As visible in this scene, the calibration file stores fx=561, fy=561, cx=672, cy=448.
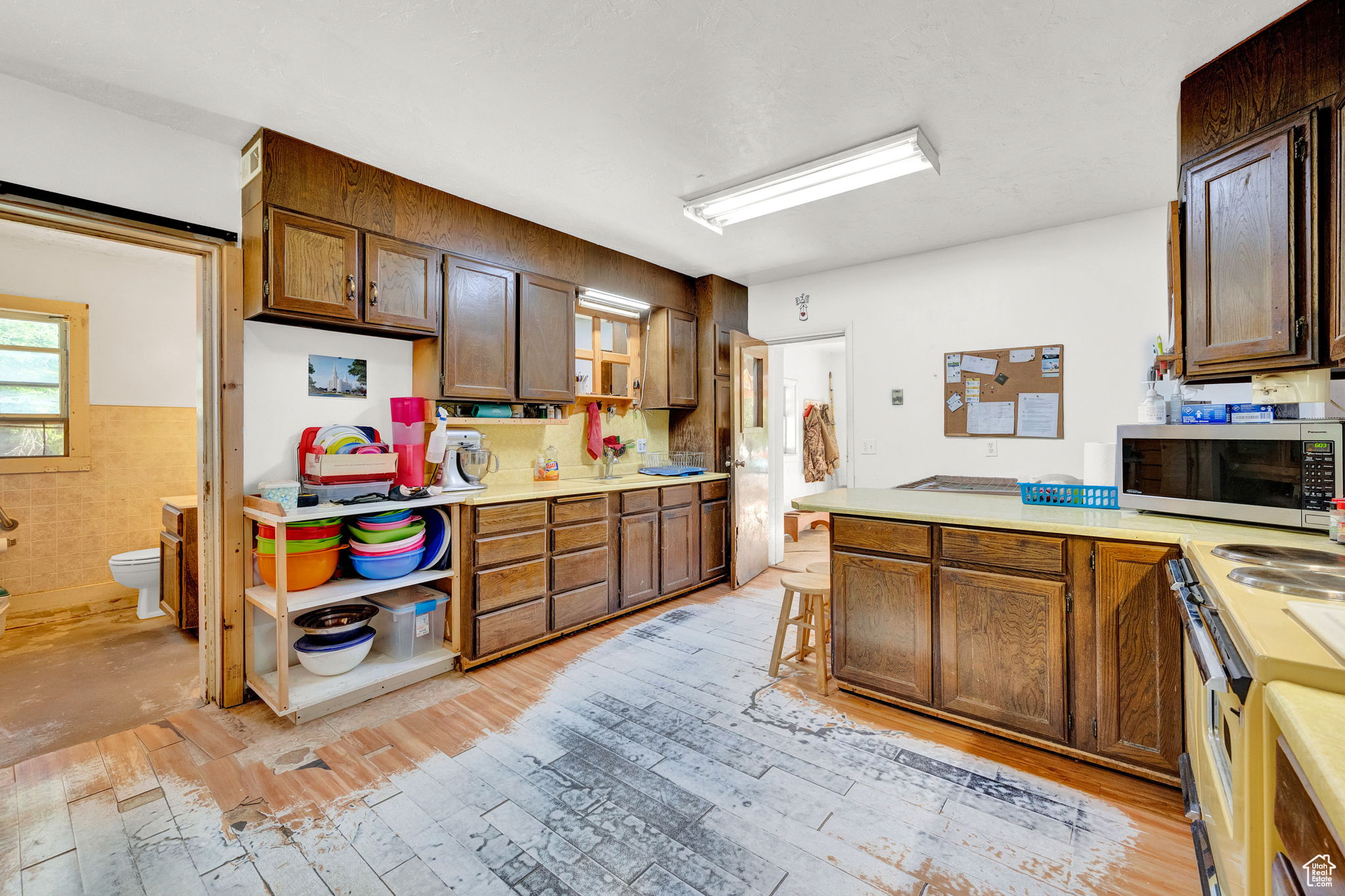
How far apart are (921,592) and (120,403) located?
5.36 m

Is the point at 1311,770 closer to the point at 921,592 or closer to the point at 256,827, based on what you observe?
the point at 921,592

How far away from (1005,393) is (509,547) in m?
3.36

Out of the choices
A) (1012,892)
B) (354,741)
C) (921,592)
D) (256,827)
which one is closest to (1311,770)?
(1012,892)

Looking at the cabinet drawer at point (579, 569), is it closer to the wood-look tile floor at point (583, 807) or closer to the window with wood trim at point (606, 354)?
the wood-look tile floor at point (583, 807)

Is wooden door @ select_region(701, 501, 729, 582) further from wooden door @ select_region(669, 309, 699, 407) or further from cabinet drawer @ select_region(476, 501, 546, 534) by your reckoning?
cabinet drawer @ select_region(476, 501, 546, 534)

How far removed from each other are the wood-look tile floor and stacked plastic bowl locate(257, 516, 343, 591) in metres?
0.62

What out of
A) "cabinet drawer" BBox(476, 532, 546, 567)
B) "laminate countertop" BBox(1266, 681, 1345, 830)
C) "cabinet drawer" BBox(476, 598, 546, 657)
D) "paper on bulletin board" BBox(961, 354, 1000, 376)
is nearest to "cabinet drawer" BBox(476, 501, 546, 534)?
"cabinet drawer" BBox(476, 532, 546, 567)

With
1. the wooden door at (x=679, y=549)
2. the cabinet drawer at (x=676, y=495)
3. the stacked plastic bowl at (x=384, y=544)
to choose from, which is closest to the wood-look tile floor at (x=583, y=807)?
the stacked plastic bowl at (x=384, y=544)

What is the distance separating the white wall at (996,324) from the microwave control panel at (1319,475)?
5.02 ft

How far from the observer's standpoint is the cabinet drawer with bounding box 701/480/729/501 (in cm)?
449

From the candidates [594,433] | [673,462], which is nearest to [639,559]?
[594,433]

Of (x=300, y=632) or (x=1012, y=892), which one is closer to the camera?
(x=1012, y=892)

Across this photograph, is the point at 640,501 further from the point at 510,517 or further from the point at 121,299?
the point at 121,299

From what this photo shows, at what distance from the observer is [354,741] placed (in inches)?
91.1
